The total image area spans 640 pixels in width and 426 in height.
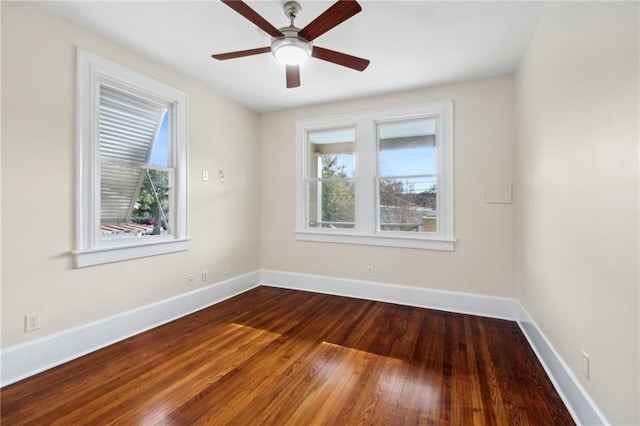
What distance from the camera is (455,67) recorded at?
300 centimetres

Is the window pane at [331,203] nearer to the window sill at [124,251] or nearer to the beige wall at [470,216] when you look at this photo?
the beige wall at [470,216]

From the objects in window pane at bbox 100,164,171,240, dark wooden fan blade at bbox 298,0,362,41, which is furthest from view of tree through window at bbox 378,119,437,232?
window pane at bbox 100,164,171,240

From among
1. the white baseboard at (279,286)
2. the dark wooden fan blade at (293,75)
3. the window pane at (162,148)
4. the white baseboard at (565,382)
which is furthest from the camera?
the window pane at (162,148)

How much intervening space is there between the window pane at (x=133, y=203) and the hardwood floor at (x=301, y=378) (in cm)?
101

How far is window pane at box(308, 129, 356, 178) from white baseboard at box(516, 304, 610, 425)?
264 cm

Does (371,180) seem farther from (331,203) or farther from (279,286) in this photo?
(279,286)

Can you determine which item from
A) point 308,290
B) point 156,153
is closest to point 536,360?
point 308,290

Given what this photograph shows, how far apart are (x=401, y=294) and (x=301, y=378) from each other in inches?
77.8

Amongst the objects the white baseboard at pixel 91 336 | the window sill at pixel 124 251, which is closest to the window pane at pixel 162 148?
the window sill at pixel 124 251

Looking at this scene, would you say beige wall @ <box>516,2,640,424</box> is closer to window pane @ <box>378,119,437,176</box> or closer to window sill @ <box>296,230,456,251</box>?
window sill @ <box>296,230,456,251</box>

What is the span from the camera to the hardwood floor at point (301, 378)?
5.61 feet

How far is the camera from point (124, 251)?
2.71 meters

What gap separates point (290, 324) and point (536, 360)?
215 cm

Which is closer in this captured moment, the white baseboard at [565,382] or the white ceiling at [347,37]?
the white baseboard at [565,382]
